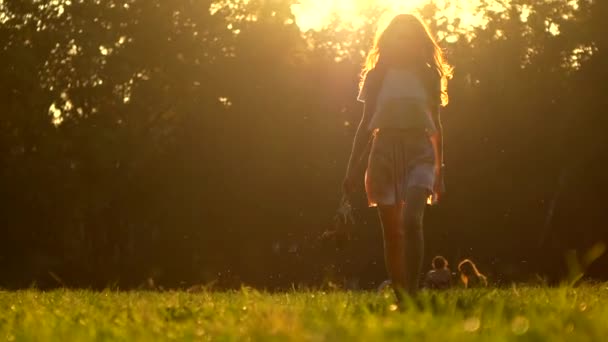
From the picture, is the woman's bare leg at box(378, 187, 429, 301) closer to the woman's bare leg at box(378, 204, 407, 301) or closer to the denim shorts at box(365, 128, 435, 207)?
the woman's bare leg at box(378, 204, 407, 301)

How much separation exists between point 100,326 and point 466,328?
2.31 metres

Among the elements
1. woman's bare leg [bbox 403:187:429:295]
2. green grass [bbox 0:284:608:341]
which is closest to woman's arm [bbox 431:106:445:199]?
woman's bare leg [bbox 403:187:429:295]

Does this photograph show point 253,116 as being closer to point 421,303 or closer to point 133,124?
point 133,124

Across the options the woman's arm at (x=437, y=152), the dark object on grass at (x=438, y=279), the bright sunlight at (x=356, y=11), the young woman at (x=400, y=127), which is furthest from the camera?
the bright sunlight at (x=356, y=11)

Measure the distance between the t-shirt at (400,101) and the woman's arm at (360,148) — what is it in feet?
0.26

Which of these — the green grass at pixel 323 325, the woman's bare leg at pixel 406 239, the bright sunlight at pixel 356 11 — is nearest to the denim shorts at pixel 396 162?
the woman's bare leg at pixel 406 239

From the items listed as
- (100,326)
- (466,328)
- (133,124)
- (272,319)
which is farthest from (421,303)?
(133,124)

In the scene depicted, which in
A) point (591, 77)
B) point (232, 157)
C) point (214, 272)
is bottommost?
point (214, 272)

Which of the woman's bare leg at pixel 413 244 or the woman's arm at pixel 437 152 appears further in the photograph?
the woman's arm at pixel 437 152

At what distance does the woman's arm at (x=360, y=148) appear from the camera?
9398 millimetres

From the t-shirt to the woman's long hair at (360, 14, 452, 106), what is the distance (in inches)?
2.7

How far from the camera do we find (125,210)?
46562 millimetres

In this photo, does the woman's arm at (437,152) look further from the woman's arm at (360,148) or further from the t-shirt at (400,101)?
the woman's arm at (360,148)

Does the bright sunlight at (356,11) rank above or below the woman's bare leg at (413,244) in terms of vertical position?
above
